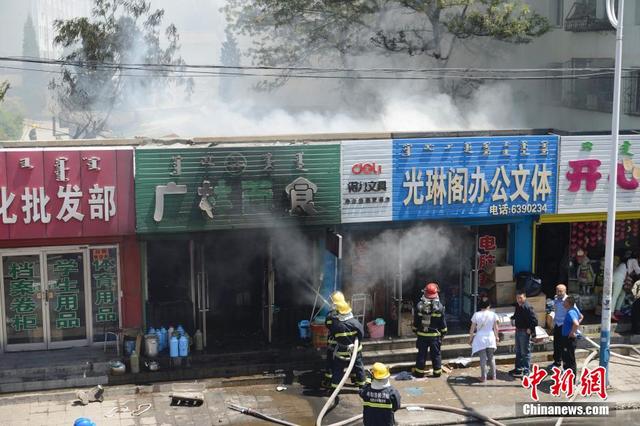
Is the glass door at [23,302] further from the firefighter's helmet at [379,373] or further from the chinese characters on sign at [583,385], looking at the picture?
the chinese characters on sign at [583,385]

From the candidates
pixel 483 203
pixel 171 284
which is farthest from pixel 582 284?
pixel 171 284

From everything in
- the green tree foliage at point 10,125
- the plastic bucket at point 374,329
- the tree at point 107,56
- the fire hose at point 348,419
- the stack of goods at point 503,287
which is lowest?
the fire hose at point 348,419

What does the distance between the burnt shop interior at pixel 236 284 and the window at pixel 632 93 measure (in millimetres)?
10491

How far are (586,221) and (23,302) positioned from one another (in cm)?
1098

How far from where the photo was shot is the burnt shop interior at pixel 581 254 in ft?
59.2

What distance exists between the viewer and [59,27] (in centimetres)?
2694

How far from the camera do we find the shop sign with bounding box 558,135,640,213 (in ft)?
54.4

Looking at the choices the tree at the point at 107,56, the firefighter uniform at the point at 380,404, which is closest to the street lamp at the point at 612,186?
the firefighter uniform at the point at 380,404

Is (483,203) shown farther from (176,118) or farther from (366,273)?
(176,118)

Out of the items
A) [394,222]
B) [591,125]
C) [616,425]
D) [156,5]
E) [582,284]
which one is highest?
[156,5]

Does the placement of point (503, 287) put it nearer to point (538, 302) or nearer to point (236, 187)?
point (538, 302)

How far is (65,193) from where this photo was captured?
46.8 feet

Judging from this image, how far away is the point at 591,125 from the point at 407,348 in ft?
37.3

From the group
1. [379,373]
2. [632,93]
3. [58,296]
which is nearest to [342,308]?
[379,373]
